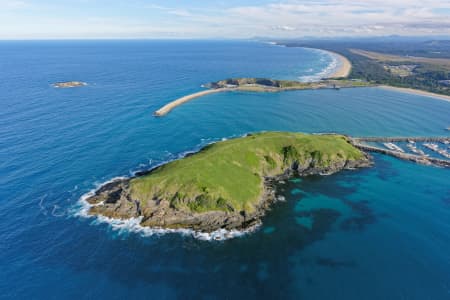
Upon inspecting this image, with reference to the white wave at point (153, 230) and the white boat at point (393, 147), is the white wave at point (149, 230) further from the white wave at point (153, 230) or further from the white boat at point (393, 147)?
the white boat at point (393, 147)

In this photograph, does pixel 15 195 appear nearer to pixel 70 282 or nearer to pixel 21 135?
pixel 70 282

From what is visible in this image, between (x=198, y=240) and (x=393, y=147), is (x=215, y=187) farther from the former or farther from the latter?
(x=393, y=147)

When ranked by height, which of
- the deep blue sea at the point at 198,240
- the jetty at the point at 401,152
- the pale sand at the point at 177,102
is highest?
the pale sand at the point at 177,102

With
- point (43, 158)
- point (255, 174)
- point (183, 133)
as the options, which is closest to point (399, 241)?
point (255, 174)

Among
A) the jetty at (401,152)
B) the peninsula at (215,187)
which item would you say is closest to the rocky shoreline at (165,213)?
the peninsula at (215,187)

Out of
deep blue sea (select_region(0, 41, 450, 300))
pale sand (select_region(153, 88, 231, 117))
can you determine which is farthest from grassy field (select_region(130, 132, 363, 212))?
pale sand (select_region(153, 88, 231, 117))
